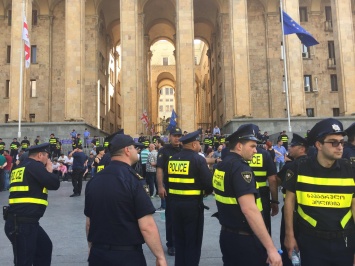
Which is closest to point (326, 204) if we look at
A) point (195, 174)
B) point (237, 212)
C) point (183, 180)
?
point (237, 212)

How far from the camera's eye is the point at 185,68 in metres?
27.9

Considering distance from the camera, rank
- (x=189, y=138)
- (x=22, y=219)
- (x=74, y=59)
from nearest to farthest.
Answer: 1. (x=22, y=219)
2. (x=189, y=138)
3. (x=74, y=59)

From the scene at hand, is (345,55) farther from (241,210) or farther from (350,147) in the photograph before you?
(241,210)

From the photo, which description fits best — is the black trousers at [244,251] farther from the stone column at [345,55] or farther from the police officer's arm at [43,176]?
the stone column at [345,55]

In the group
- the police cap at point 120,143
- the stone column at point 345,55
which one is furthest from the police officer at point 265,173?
the stone column at point 345,55

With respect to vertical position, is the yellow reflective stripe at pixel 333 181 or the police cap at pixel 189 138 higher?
the police cap at pixel 189 138

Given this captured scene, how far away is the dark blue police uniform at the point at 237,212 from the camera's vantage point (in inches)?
136

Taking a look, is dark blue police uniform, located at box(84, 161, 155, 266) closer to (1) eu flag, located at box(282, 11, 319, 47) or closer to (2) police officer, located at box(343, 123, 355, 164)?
(2) police officer, located at box(343, 123, 355, 164)

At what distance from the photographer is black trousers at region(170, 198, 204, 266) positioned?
4984mm

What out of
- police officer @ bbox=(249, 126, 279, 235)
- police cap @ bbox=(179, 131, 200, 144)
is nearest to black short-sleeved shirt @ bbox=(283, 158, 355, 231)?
police officer @ bbox=(249, 126, 279, 235)

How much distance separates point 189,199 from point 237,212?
1625 millimetres

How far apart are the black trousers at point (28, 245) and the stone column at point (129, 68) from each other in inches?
887

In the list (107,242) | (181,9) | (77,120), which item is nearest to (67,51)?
(77,120)

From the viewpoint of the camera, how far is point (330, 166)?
342cm
